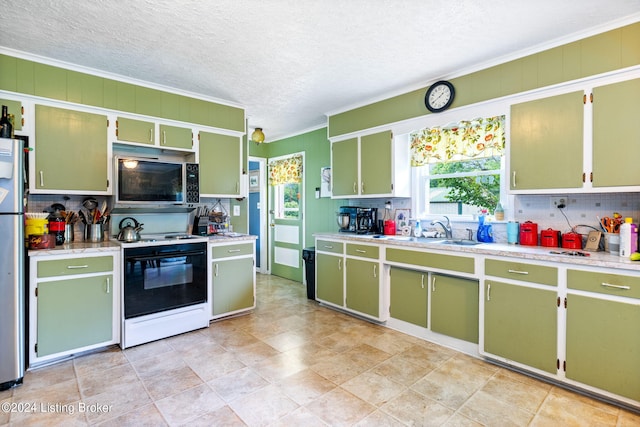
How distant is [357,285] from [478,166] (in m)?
1.83

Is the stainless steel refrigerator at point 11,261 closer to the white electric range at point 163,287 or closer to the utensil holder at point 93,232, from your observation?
the white electric range at point 163,287

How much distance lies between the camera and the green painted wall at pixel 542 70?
2.25 meters

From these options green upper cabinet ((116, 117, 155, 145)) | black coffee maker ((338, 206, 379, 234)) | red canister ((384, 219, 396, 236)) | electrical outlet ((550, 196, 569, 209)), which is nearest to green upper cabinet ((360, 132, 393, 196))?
black coffee maker ((338, 206, 379, 234))

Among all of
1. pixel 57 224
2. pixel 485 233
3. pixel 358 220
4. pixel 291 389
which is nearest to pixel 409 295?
pixel 485 233

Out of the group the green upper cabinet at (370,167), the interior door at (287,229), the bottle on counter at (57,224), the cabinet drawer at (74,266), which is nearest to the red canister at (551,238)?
the green upper cabinet at (370,167)

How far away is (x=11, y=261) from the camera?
2270 mm

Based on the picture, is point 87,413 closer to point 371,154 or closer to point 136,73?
point 136,73

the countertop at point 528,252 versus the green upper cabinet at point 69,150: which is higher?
the green upper cabinet at point 69,150

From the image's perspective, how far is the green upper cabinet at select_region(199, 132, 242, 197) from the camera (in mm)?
3816

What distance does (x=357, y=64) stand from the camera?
9.72 feet

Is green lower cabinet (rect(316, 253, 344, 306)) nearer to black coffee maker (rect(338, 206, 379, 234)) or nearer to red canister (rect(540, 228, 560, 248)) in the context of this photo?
black coffee maker (rect(338, 206, 379, 234))

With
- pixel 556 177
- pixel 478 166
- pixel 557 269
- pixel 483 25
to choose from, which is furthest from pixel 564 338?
pixel 483 25

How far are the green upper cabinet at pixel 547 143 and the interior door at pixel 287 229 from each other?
Answer: 3354mm

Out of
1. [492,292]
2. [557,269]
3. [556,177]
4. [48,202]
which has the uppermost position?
[556,177]
